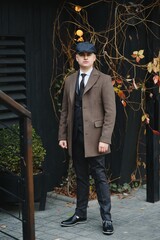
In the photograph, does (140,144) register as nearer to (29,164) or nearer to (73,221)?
(73,221)

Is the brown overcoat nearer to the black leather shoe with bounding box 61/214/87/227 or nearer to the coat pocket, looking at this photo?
the coat pocket

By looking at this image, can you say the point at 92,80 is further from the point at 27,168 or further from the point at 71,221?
the point at 27,168

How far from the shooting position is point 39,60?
7008 mm

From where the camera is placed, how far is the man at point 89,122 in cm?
542

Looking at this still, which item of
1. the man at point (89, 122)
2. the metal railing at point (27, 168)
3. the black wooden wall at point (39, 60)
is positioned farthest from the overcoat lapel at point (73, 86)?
the metal railing at point (27, 168)

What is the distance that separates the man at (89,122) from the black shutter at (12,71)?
3.78 feet

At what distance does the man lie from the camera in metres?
5.42

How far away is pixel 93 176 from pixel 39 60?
80.7 inches

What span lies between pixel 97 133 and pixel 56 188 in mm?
1994


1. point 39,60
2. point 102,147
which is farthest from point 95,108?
point 39,60

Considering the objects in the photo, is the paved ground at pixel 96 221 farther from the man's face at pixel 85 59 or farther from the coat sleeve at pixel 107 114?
the man's face at pixel 85 59

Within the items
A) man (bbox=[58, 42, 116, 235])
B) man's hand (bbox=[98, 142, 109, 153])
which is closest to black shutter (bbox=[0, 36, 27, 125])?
man (bbox=[58, 42, 116, 235])

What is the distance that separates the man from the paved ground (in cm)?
15

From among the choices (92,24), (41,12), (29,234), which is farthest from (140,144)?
(29,234)
